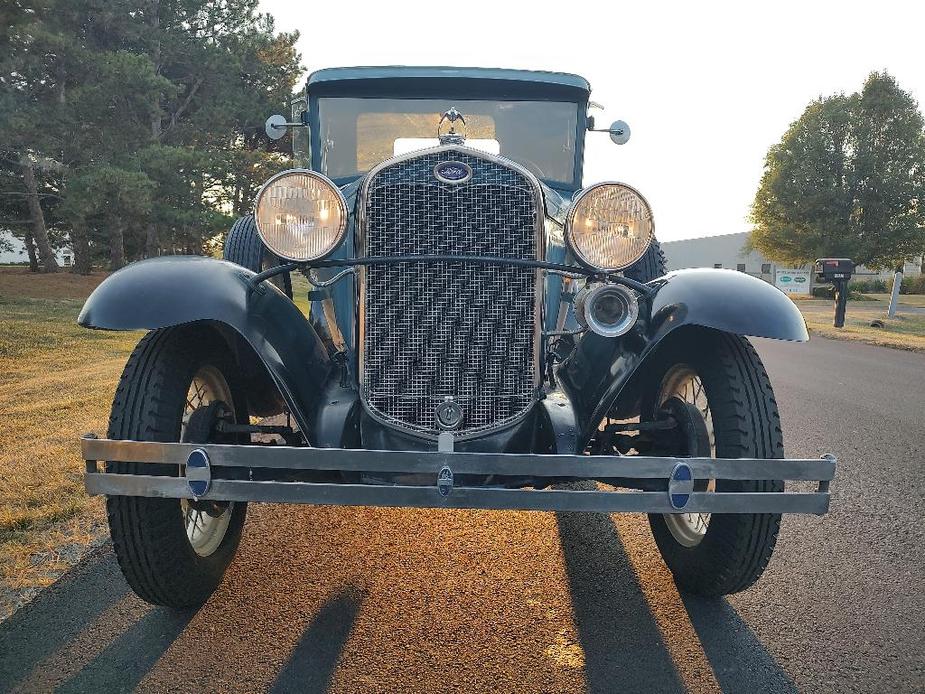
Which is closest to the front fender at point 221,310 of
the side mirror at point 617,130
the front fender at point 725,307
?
the front fender at point 725,307

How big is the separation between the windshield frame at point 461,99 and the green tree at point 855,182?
3390 centimetres

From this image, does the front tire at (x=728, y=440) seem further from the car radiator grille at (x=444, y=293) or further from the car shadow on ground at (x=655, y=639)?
the car radiator grille at (x=444, y=293)

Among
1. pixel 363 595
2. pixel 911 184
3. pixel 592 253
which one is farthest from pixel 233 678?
pixel 911 184

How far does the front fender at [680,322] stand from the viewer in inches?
90.6

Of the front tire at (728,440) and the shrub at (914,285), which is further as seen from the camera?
the shrub at (914,285)

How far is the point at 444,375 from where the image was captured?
247cm

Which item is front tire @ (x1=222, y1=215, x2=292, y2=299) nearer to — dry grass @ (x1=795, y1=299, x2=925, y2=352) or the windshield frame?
the windshield frame

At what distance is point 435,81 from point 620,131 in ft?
3.90

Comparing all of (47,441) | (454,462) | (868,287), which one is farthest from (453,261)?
(868,287)

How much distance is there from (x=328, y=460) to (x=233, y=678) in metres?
0.71

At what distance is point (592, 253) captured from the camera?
252 centimetres

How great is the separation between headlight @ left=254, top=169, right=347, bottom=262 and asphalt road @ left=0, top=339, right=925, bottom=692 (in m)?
1.31

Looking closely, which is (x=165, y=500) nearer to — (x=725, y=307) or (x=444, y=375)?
(x=444, y=375)

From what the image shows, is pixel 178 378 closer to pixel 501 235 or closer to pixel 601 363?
pixel 501 235
